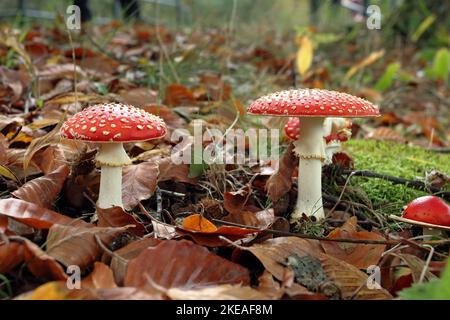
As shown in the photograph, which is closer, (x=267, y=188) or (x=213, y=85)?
(x=267, y=188)

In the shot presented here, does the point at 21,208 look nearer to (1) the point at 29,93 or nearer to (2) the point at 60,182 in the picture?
(2) the point at 60,182

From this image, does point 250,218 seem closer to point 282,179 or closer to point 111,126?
point 282,179

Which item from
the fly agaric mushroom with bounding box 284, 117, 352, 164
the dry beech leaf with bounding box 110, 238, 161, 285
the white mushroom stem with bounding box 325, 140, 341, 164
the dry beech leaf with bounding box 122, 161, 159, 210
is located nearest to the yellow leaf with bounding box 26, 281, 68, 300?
the dry beech leaf with bounding box 110, 238, 161, 285

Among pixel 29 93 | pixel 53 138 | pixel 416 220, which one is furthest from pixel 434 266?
pixel 29 93

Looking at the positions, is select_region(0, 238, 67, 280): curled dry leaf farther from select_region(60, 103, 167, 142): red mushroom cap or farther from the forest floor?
select_region(60, 103, 167, 142): red mushroom cap

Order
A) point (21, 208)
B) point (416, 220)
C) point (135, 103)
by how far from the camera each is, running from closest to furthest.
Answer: point (21, 208), point (416, 220), point (135, 103)
